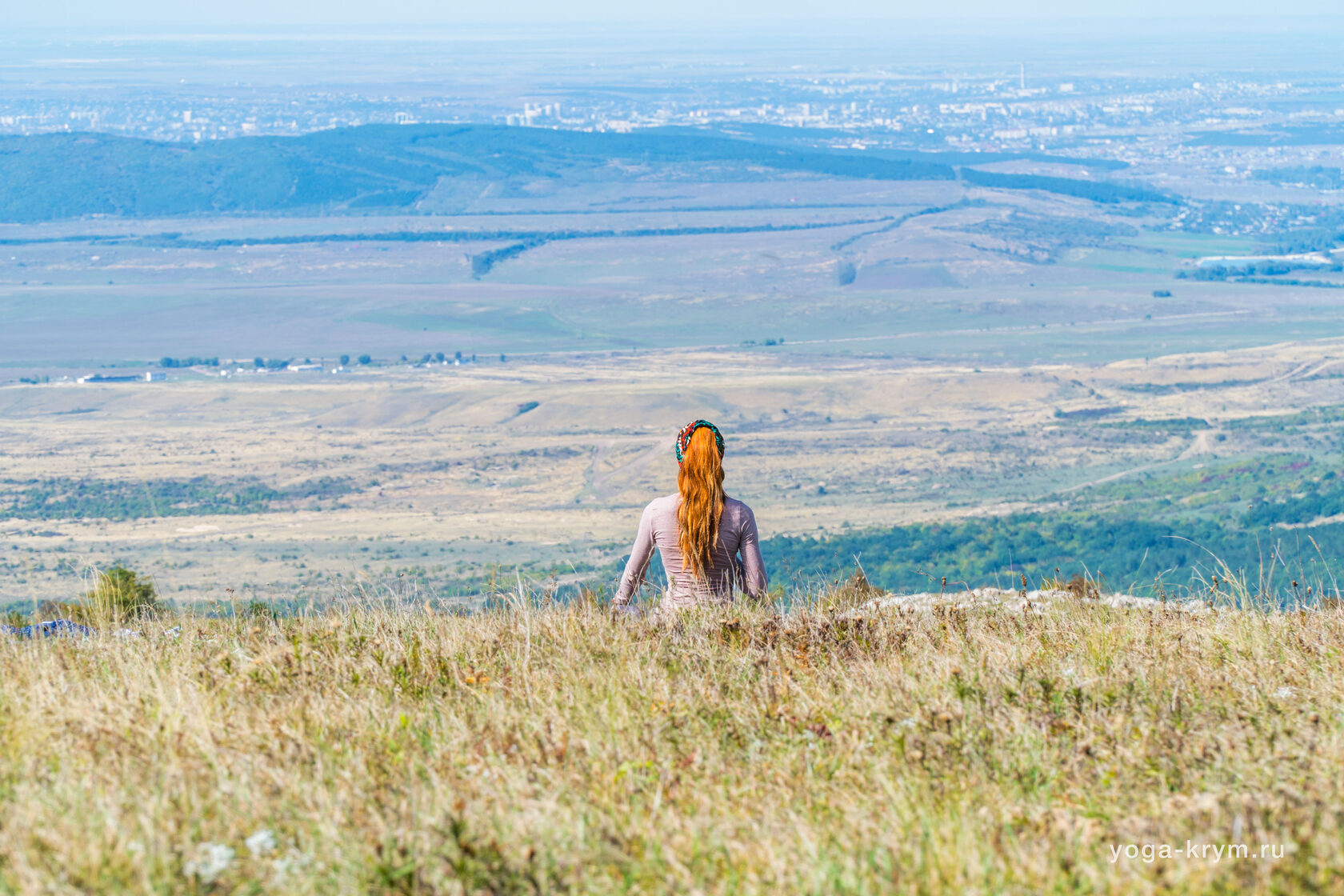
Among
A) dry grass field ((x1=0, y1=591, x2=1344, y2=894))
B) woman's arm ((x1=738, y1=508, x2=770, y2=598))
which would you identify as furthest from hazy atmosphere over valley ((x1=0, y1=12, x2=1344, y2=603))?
dry grass field ((x1=0, y1=591, x2=1344, y2=894))

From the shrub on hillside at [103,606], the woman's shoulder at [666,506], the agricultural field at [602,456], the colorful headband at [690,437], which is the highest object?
the colorful headband at [690,437]

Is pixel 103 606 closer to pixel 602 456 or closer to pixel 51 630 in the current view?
pixel 51 630

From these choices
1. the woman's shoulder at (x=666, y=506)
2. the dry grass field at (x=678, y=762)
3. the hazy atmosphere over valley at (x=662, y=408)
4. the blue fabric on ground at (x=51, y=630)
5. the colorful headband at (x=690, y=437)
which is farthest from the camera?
the hazy atmosphere over valley at (x=662, y=408)

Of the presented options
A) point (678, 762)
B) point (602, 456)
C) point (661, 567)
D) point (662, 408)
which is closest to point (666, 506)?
point (678, 762)

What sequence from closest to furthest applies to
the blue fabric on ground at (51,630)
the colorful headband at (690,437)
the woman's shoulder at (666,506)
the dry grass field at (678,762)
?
1. the dry grass field at (678,762)
2. the blue fabric on ground at (51,630)
3. the colorful headband at (690,437)
4. the woman's shoulder at (666,506)

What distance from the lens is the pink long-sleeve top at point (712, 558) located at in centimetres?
505

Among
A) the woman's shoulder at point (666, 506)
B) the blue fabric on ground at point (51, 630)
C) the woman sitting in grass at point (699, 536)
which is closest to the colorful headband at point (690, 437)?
the woman sitting in grass at point (699, 536)

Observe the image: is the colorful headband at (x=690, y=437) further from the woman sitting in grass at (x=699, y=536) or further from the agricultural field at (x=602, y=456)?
the agricultural field at (x=602, y=456)

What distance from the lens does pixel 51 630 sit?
493 centimetres

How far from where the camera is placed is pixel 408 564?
191ft

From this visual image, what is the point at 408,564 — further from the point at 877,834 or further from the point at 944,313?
the point at 944,313

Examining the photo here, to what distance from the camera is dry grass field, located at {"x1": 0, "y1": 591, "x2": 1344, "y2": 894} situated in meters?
2.18

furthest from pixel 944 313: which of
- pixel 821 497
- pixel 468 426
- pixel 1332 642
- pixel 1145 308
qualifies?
pixel 1332 642

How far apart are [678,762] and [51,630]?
3.31 metres
